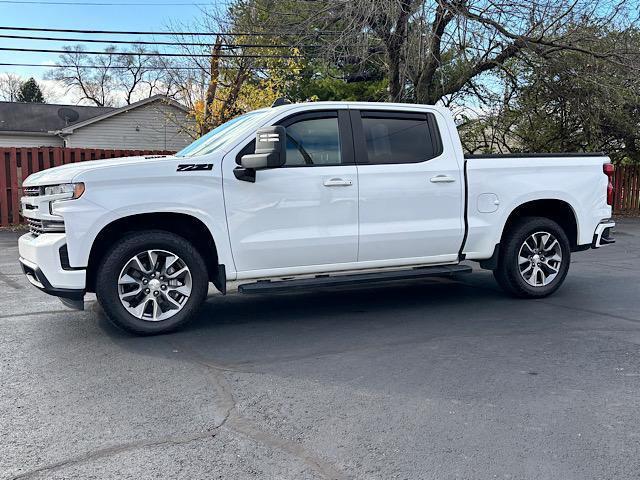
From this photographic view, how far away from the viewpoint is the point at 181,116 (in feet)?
89.4

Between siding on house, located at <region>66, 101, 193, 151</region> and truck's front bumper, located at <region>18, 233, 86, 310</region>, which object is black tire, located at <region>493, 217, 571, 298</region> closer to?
truck's front bumper, located at <region>18, 233, 86, 310</region>

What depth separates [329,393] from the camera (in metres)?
3.96

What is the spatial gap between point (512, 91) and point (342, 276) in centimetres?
1526

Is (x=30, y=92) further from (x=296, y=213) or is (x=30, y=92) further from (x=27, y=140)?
(x=296, y=213)

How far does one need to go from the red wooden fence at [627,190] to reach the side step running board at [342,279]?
18089 mm

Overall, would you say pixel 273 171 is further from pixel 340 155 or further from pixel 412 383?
pixel 412 383

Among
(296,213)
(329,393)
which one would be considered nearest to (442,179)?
(296,213)

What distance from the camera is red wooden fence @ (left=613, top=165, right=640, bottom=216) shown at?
21578 millimetres

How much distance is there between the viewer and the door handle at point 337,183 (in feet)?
18.4

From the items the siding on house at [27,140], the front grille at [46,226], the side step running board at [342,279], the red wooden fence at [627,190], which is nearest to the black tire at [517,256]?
the side step running board at [342,279]

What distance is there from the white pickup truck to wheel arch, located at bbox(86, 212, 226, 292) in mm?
12

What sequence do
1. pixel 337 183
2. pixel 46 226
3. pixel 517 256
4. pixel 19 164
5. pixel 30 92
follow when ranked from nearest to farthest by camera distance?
pixel 46 226 → pixel 337 183 → pixel 517 256 → pixel 19 164 → pixel 30 92

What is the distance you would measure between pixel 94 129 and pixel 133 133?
2.01 m

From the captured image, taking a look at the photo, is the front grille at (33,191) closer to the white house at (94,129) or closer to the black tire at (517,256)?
the black tire at (517,256)
